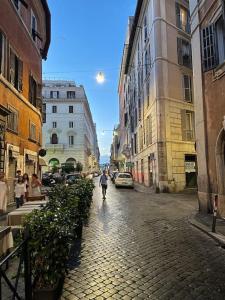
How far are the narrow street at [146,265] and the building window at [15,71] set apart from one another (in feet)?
35.7

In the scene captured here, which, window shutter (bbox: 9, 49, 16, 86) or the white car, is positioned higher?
window shutter (bbox: 9, 49, 16, 86)

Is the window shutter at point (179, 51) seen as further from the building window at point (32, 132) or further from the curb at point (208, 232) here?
the curb at point (208, 232)

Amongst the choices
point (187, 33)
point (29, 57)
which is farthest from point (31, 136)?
point (187, 33)

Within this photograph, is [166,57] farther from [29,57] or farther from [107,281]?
[107,281]

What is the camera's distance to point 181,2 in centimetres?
2753

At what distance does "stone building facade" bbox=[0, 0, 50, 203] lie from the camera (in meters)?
15.6

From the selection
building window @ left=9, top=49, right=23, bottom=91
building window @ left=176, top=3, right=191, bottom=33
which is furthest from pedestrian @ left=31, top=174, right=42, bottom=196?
building window @ left=176, top=3, right=191, bottom=33

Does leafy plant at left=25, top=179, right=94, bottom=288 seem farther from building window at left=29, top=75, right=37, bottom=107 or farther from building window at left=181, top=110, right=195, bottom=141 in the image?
building window at left=181, top=110, right=195, bottom=141

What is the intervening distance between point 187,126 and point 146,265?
68.2ft

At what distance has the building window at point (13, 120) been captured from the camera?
1650 cm

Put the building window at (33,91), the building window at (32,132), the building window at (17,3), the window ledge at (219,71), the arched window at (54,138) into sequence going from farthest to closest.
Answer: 1. the arched window at (54,138)
2. the building window at (33,91)
3. the building window at (32,132)
4. the building window at (17,3)
5. the window ledge at (219,71)

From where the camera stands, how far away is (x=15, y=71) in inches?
704

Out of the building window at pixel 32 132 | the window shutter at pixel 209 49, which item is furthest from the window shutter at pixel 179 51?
the window shutter at pixel 209 49

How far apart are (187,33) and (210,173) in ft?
62.8
